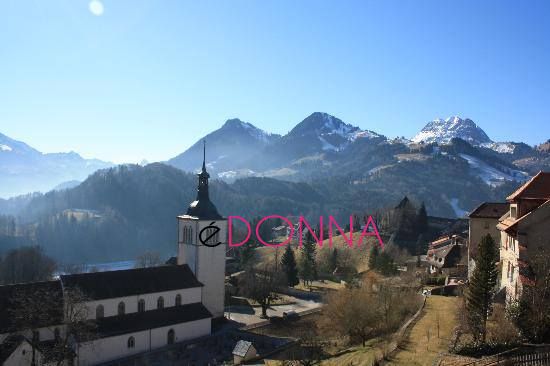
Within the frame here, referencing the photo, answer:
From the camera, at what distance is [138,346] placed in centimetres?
4362

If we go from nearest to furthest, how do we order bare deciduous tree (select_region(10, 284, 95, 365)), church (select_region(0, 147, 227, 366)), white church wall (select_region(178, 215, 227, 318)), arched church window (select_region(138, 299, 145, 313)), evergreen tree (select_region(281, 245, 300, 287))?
bare deciduous tree (select_region(10, 284, 95, 365))
church (select_region(0, 147, 227, 366))
arched church window (select_region(138, 299, 145, 313))
white church wall (select_region(178, 215, 227, 318))
evergreen tree (select_region(281, 245, 300, 287))

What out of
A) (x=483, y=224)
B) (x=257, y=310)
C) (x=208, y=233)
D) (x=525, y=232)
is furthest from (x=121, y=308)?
(x=483, y=224)

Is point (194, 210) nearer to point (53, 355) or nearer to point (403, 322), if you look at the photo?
point (53, 355)

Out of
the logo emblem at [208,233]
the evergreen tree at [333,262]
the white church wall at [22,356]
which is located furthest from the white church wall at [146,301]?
the evergreen tree at [333,262]

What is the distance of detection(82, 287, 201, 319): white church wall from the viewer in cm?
4306

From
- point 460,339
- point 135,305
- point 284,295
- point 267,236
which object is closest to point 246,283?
point 284,295

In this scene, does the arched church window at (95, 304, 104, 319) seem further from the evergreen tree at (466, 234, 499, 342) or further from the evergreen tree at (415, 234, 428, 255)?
the evergreen tree at (415, 234, 428, 255)

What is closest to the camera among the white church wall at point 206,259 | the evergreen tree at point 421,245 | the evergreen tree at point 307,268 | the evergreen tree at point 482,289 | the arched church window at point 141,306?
the evergreen tree at point 482,289

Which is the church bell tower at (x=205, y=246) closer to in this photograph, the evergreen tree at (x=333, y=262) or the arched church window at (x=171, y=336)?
the arched church window at (x=171, y=336)

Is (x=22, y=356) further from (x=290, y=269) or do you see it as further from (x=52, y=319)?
(x=290, y=269)

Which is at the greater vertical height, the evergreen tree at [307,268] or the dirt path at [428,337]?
the dirt path at [428,337]

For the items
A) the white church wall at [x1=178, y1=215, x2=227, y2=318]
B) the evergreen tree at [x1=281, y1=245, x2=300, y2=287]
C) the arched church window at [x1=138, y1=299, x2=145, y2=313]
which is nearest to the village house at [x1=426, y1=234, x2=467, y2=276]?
the evergreen tree at [x1=281, y1=245, x2=300, y2=287]

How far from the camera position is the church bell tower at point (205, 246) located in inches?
2080

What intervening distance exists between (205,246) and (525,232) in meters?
32.1
